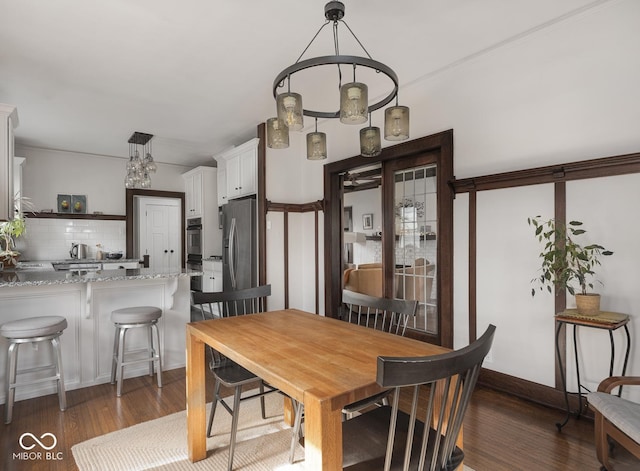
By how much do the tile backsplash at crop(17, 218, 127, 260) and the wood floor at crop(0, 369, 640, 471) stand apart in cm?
378

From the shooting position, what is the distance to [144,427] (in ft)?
8.04

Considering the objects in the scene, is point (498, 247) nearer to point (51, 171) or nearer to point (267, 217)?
point (267, 217)

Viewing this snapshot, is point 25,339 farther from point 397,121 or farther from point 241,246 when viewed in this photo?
point 397,121

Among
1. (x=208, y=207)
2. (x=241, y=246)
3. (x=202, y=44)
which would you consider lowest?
(x=241, y=246)

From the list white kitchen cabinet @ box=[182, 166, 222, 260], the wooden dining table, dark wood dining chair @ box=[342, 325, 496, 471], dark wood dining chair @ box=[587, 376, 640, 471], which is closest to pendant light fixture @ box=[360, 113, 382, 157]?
the wooden dining table

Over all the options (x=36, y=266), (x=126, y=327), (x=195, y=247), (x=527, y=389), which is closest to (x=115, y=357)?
(x=126, y=327)

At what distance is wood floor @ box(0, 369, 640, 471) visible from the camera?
2.03 meters

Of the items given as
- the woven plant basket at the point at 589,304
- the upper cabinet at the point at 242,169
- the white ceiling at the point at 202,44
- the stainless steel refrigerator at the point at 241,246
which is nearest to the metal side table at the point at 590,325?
the woven plant basket at the point at 589,304

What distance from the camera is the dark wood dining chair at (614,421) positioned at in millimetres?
1568

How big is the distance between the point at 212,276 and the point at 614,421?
526 centimetres

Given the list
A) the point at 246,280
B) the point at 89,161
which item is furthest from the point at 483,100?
the point at 89,161

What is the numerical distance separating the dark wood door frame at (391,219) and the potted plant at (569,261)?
0.74 metres

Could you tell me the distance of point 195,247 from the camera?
661 centimetres

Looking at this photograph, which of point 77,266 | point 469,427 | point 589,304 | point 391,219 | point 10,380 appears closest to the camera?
point 589,304
